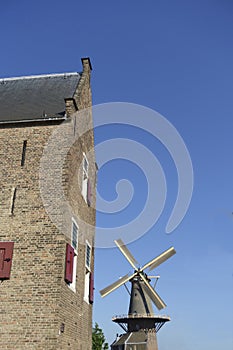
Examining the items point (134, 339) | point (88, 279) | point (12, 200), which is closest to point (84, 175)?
point (12, 200)

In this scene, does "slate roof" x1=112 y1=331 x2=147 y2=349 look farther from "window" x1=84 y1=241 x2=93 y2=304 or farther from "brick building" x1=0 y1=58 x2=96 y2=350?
"window" x1=84 y1=241 x2=93 y2=304

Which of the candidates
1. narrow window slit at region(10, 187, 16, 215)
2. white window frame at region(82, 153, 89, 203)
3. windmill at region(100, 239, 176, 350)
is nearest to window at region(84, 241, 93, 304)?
white window frame at region(82, 153, 89, 203)

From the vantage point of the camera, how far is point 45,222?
11.8 m

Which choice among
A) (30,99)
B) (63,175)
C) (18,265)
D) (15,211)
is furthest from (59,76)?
Answer: (18,265)

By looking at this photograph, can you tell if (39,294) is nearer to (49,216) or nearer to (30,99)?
(49,216)

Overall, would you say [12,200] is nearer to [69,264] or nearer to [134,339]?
[69,264]

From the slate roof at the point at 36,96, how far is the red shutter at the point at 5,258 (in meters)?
4.56

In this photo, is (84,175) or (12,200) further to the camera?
(84,175)

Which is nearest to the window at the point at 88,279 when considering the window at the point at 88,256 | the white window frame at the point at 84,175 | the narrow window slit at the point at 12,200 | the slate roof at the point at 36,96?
the window at the point at 88,256

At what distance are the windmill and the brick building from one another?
45.7ft

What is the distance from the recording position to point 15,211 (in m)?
12.1

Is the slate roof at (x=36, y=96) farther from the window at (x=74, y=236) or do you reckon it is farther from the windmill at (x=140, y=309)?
the windmill at (x=140, y=309)

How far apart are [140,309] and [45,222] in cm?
2150

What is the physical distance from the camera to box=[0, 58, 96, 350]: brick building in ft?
35.1
